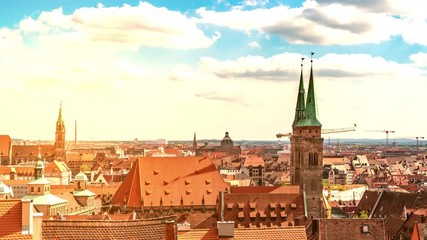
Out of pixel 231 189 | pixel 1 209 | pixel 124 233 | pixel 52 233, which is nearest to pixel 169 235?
pixel 124 233

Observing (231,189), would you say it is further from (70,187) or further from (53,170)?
(53,170)

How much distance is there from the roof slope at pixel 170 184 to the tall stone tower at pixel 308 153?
12.9 metres

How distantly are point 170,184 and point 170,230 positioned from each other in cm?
5837

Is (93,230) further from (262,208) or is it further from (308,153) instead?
(308,153)

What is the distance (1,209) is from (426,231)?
47.7 meters

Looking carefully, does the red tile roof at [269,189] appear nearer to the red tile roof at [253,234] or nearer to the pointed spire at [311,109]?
the pointed spire at [311,109]

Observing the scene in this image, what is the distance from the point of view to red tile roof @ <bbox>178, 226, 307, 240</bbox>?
3272 cm

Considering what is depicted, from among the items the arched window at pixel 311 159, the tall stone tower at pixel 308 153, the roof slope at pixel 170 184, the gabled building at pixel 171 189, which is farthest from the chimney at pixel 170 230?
the arched window at pixel 311 159

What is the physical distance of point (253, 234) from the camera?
1304 inches

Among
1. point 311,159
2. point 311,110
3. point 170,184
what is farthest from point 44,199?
point 311,110

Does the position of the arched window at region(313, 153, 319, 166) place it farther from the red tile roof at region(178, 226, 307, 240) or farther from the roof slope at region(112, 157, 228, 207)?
the red tile roof at region(178, 226, 307, 240)

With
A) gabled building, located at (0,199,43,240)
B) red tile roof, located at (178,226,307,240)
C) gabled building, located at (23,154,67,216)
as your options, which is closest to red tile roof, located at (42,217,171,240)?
gabled building, located at (0,199,43,240)

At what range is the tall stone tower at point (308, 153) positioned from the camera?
91.4 meters

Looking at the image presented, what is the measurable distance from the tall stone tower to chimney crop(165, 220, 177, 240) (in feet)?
209
